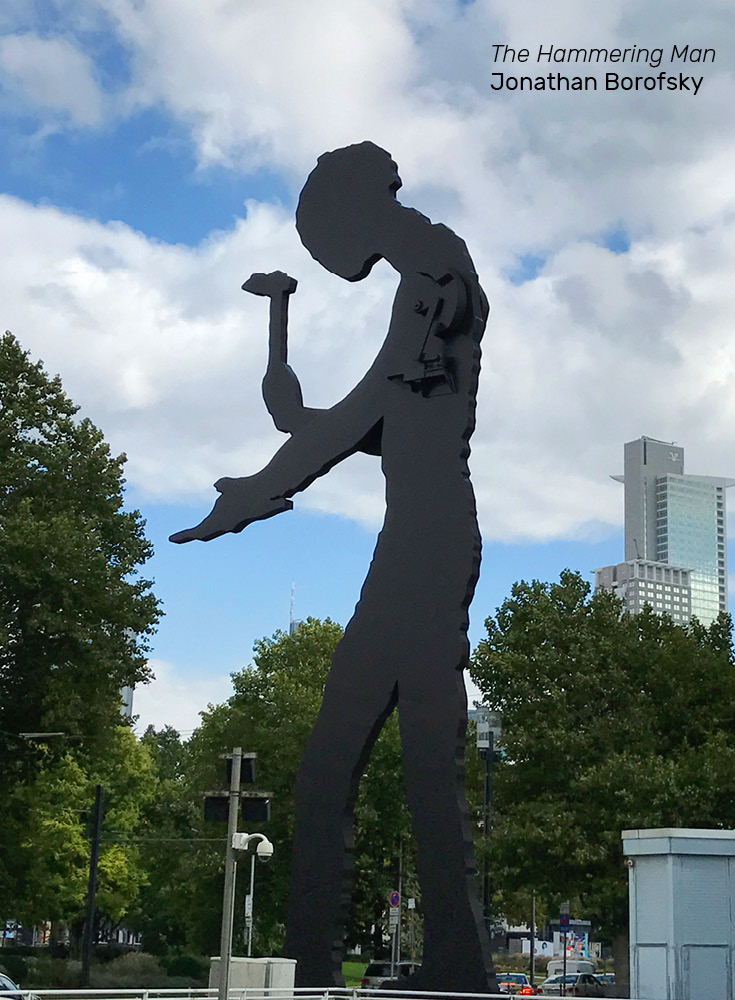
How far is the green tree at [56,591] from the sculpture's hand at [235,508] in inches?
337

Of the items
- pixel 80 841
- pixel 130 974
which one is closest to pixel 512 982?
pixel 130 974

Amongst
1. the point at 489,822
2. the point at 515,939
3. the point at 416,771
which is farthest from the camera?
the point at 515,939

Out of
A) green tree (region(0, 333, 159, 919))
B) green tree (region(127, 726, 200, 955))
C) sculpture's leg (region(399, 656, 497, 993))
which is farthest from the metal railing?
green tree (region(127, 726, 200, 955))

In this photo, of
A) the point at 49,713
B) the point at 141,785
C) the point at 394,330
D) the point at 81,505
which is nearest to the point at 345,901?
the point at 394,330

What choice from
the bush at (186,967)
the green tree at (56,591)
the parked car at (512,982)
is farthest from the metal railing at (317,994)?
the bush at (186,967)

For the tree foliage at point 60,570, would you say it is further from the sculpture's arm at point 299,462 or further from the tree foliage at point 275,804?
the tree foliage at point 275,804

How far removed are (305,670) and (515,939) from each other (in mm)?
55654

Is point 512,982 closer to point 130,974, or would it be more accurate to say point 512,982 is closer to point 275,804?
point 130,974

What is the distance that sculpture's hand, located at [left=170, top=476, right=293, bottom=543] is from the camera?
1531cm

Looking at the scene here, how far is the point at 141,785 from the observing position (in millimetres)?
53000

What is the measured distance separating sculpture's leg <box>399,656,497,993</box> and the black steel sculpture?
0.05ft

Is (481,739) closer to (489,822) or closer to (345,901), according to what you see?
(489,822)

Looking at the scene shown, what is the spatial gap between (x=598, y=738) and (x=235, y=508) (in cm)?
1841

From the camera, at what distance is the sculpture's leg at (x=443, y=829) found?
12.5m
